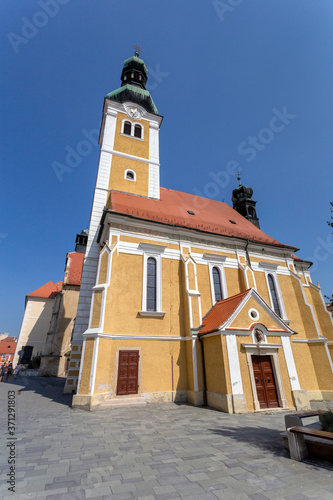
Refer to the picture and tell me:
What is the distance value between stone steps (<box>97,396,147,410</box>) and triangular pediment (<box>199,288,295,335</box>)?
388cm

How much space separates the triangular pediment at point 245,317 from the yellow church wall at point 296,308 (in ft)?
14.5

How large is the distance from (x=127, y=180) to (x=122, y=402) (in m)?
14.0

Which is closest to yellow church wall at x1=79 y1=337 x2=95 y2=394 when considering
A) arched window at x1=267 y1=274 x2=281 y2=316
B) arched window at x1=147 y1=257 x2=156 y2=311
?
arched window at x1=147 y1=257 x2=156 y2=311

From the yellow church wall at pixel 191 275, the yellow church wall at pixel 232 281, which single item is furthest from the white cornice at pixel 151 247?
the yellow church wall at pixel 232 281

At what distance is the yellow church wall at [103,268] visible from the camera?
36.3 feet

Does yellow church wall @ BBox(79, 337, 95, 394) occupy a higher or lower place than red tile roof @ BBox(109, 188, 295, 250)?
lower

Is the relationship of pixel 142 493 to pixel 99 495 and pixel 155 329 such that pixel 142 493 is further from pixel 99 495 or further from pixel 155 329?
pixel 155 329

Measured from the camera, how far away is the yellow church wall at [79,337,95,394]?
928 cm

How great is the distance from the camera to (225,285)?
1416 cm

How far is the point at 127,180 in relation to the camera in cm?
1777

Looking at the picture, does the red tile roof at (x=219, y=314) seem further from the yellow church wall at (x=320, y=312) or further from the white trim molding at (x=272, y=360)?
the yellow church wall at (x=320, y=312)

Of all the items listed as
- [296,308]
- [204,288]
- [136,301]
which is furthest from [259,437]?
Result: [296,308]

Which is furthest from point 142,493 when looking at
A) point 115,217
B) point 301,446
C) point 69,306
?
point 69,306

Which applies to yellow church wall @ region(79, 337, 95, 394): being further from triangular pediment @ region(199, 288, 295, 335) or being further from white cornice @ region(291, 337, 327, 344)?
white cornice @ region(291, 337, 327, 344)
